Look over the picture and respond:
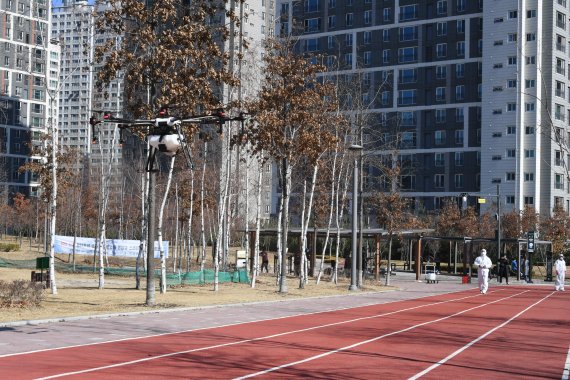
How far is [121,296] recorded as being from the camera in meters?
29.3

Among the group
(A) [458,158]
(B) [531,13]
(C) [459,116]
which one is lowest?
(A) [458,158]

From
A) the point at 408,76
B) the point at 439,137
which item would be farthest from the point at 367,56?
the point at 439,137

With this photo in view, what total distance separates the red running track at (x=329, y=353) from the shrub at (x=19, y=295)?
5.84 metres

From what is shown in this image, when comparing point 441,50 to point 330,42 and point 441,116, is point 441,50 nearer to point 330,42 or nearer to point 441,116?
point 441,116

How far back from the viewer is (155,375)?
12406 mm

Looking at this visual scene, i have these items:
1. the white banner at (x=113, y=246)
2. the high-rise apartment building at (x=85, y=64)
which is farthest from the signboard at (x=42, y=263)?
the white banner at (x=113, y=246)

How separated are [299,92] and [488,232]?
4983 cm

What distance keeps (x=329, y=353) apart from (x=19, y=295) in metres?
10.4

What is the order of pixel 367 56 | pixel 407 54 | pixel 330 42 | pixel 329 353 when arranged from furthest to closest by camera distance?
pixel 330 42
pixel 367 56
pixel 407 54
pixel 329 353

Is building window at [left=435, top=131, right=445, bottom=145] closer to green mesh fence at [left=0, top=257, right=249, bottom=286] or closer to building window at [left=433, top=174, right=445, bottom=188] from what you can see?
building window at [left=433, top=174, right=445, bottom=188]

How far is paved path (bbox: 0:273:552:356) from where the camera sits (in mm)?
16312

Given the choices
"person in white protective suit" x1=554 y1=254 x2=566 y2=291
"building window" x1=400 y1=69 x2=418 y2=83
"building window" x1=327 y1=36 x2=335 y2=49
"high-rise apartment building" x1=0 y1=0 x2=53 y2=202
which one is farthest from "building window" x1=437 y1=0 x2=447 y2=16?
"person in white protective suit" x1=554 y1=254 x2=566 y2=291

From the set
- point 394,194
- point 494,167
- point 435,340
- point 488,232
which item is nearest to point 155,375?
point 435,340

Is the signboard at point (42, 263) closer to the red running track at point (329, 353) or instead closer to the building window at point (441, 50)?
the red running track at point (329, 353)
